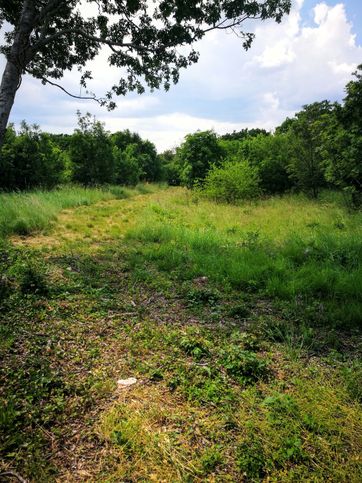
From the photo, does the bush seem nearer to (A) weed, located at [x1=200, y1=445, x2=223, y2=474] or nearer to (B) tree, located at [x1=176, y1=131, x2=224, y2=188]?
(B) tree, located at [x1=176, y1=131, x2=224, y2=188]

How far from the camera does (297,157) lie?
57.6 ft

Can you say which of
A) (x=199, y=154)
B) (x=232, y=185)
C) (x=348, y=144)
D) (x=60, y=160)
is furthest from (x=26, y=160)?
(x=348, y=144)

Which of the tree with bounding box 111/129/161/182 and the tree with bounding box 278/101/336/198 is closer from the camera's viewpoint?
the tree with bounding box 278/101/336/198

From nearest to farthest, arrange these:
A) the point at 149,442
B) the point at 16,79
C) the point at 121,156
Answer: the point at 149,442 < the point at 16,79 < the point at 121,156

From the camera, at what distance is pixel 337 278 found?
15.1ft

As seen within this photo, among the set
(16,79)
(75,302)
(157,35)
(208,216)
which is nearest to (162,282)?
(75,302)

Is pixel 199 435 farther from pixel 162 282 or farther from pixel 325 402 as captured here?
pixel 162 282

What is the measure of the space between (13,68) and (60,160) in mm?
14572

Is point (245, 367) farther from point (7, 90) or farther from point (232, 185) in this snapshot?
point (232, 185)

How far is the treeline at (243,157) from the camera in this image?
12.5 meters

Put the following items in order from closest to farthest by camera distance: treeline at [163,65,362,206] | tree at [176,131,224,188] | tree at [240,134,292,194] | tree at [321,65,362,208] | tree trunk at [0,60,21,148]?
tree trunk at [0,60,21,148], tree at [321,65,362,208], treeline at [163,65,362,206], tree at [240,134,292,194], tree at [176,131,224,188]

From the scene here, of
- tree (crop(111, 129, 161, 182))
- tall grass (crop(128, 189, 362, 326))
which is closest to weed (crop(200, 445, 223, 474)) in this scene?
tall grass (crop(128, 189, 362, 326))

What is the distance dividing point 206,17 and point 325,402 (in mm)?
6881

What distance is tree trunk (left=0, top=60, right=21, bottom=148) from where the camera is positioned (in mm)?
4234
